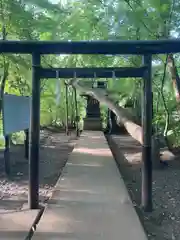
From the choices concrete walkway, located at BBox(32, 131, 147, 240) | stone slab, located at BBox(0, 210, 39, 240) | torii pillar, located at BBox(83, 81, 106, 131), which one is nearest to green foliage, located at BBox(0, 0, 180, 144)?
concrete walkway, located at BBox(32, 131, 147, 240)

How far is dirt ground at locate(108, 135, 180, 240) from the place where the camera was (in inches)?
154

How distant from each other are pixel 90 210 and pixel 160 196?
1.77 m

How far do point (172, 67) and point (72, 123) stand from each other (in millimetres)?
13579

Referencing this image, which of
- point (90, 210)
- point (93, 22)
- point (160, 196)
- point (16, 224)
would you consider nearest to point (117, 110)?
point (93, 22)

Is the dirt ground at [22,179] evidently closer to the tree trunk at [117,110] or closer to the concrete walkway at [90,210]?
the concrete walkway at [90,210]

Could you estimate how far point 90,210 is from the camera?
3.88 meters

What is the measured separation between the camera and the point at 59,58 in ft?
53.4

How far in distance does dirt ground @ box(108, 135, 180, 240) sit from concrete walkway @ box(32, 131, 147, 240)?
29 cm

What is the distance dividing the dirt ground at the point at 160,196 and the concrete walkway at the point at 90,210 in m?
0.29

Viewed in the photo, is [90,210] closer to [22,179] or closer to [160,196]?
[160,196]

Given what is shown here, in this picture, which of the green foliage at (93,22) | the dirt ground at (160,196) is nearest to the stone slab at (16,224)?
the dirt ground at (160,196)

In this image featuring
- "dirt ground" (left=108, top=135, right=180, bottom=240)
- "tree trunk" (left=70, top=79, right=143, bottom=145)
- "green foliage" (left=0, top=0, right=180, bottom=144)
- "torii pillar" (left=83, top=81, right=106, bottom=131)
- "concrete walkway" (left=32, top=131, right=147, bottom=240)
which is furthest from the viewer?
"torii pillar" (left=83, top=81, right=106, bottom=131)

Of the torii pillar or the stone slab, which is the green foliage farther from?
the torii pillar

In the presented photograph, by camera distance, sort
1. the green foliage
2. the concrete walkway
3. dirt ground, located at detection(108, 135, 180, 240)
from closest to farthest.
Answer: the concrete walkway → dirt ground, located at detection(108, 135, 180, 240) → the green foliage
